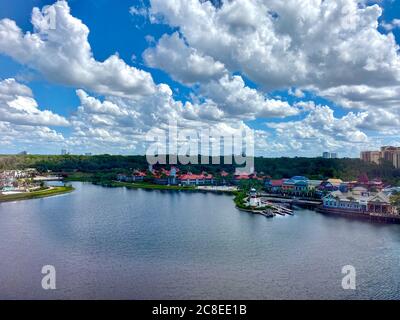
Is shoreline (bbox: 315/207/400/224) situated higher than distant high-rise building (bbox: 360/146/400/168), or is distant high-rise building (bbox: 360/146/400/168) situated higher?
distant high-rise building (bbox: 360/146/400/168)

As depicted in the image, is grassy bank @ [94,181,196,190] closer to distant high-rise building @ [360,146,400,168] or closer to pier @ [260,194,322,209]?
pier @ [260,194,322,209]

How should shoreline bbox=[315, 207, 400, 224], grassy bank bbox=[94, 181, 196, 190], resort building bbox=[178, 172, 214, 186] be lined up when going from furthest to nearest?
1. resort building bbox=[178, 172, 214, 186]
2. grassy bank bbox=[94, 181, 196, 190]
3. shoreline bbox=[315, 207, 400, 224]

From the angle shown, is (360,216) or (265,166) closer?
(360,216)

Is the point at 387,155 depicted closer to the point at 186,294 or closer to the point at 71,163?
the point at 186,294

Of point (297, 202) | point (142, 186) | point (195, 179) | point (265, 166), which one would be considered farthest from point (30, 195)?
point (265, 166)

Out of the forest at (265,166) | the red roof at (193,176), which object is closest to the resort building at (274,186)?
the forest at (265,166)

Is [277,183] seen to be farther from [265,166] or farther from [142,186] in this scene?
[142,186]

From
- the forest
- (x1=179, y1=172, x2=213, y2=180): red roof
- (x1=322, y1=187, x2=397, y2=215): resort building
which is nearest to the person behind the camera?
(x1=322, y1=187, x2=397, y2=215): resort building

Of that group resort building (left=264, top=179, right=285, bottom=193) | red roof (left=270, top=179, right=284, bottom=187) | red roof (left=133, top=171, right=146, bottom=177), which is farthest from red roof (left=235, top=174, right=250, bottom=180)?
red roof (left=133, top=171, right=146, bottom=177)

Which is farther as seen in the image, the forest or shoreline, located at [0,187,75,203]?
the forest
